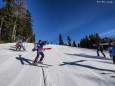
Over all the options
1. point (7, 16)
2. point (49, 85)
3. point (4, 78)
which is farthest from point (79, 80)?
point (7, 16)

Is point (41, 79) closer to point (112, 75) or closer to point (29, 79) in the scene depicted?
point (29, 79)

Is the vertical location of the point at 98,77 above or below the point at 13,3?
below

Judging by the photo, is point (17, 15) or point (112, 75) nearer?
point (112, 75)

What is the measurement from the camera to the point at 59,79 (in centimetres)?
887

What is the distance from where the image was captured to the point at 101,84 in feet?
25.6

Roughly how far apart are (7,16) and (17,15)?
443 cm

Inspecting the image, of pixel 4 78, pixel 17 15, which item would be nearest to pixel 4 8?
pixel 17 15

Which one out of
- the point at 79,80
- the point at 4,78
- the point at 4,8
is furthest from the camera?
the point at 4,8

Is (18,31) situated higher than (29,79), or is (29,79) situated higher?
(18,31)

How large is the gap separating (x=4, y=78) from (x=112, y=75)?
19.4 ft

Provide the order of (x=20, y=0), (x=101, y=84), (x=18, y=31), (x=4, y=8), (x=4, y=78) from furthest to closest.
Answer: (x=18, y=31), (x=4, y=8), (x=20, y=0), (x=4, y=78), (x=101, y=84)

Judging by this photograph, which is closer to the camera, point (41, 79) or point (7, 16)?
point (41, 79)

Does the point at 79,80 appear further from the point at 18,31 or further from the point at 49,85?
the point at 18,31

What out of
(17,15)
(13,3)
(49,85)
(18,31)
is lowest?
(49,85)
